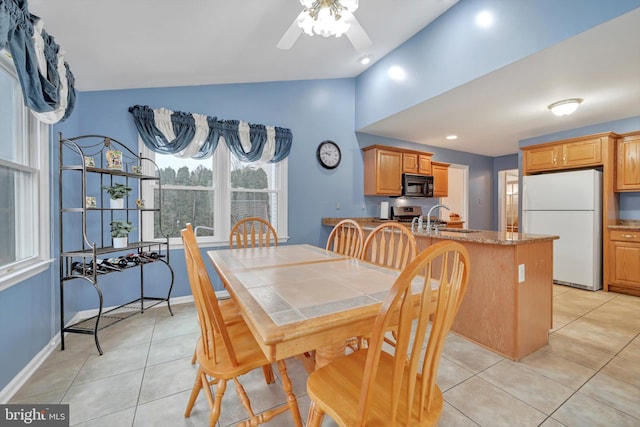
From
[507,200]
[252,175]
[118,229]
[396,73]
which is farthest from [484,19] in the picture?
[507,200]

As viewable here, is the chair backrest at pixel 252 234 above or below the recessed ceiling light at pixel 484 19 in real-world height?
below

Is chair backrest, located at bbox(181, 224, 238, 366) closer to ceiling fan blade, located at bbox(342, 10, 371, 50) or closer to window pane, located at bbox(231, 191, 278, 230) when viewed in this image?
ceiling fan blade, located at bbox(342, 10, 371, 50)

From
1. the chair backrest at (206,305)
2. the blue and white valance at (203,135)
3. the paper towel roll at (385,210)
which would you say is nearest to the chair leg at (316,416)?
the chair backrest at (206,305)

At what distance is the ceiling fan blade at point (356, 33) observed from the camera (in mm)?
1854

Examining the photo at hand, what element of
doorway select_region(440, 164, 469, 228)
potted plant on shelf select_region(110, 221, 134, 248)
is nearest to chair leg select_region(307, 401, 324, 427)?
potted plant on shelf select_region(110, 221, 134, 248)

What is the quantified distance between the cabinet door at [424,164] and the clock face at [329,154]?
1.51 m

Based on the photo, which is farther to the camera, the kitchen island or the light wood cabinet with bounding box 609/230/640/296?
the light wood cabinet with bounding box 609/230/640/296

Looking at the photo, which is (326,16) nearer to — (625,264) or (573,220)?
(573,220)

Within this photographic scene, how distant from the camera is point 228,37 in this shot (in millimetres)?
2471

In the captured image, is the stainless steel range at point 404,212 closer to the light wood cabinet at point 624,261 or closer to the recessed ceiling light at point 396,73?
the recessed ceiling light at point 396,73

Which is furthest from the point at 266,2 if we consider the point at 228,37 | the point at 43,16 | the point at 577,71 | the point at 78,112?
the point at 577,71

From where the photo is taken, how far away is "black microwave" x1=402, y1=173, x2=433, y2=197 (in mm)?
4523

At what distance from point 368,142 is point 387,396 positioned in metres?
3.99

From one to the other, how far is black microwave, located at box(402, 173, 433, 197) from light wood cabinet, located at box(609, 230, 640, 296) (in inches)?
93.2
